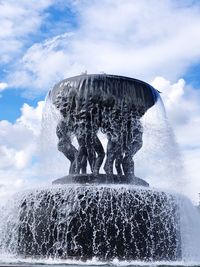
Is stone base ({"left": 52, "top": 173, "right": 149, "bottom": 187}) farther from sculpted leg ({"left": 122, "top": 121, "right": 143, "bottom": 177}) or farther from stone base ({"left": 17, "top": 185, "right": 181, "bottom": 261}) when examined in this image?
stone base ({"left": 17, "top": 185, "right": 181, "bottom": 261})

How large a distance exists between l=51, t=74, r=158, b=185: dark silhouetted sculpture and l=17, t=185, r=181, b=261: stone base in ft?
5.74

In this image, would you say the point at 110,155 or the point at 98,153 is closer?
the point at 98,153

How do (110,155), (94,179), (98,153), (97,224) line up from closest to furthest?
1. (97,224)
2. (94,179)
3. (98,153)
4. (110,155)

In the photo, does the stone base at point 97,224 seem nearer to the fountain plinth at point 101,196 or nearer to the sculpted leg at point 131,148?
the fountain plinth at point 101,196

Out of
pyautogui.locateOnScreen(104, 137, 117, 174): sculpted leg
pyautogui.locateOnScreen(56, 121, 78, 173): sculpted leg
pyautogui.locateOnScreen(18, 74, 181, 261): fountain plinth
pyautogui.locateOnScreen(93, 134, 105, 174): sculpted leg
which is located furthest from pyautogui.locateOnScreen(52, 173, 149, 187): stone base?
pyautogui.locateOnScreen(56, 121, 78, 173): sculpted leg

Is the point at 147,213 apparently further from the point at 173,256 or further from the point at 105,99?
the point at 105,99

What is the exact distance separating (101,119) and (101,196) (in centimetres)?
325

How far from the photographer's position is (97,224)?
41.9 ft

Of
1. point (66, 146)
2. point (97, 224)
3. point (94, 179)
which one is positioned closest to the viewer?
point (97, 224)

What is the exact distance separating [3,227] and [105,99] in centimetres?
476

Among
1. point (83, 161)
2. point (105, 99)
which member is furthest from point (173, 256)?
point (105, 99)

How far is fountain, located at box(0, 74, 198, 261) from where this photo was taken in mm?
12734

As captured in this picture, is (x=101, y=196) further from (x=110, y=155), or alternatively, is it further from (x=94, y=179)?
(x=110, y=155)

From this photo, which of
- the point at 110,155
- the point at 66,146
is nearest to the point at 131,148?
the point at 110,155
